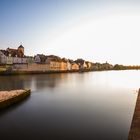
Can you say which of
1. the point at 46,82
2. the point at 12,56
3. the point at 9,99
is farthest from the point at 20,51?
the point at 9,99

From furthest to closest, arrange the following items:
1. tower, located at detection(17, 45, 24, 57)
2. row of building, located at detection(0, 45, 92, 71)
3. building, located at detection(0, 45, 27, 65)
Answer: tower, located at detection(17, 45, 24, 57), building, located at detection(0, 45, 27, 65), row of building, located at detection(0, 45, 92, 71)

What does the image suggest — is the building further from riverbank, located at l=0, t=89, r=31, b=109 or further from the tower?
riverbank, located at l=0, t=89, r=31, b=109

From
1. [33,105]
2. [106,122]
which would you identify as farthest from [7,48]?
[106,122]

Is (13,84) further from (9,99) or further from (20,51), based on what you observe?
(20,51)

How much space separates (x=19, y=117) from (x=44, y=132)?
622cm

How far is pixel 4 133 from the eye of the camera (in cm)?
1841

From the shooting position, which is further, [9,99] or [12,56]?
[12,56]

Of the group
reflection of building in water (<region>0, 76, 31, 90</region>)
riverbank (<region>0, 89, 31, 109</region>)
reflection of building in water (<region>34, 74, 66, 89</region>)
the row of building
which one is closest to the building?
the row of building

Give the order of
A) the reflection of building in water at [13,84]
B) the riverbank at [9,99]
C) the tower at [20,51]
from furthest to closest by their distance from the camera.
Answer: the tower at [20,51] → the reflection of building in water at [13,84] → the riverbank at [9,99]

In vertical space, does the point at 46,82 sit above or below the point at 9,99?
below

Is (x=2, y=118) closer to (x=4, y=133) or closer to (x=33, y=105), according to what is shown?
(x=4, y=133)

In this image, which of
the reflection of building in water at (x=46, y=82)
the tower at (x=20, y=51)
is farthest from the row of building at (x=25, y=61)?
the reflection of building in water at (x=46, y=82)

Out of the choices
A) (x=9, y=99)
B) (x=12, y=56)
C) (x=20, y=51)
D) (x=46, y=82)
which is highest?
(x=20, y=51)

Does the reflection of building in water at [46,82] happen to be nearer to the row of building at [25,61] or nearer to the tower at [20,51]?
the row of building at [25,61]
